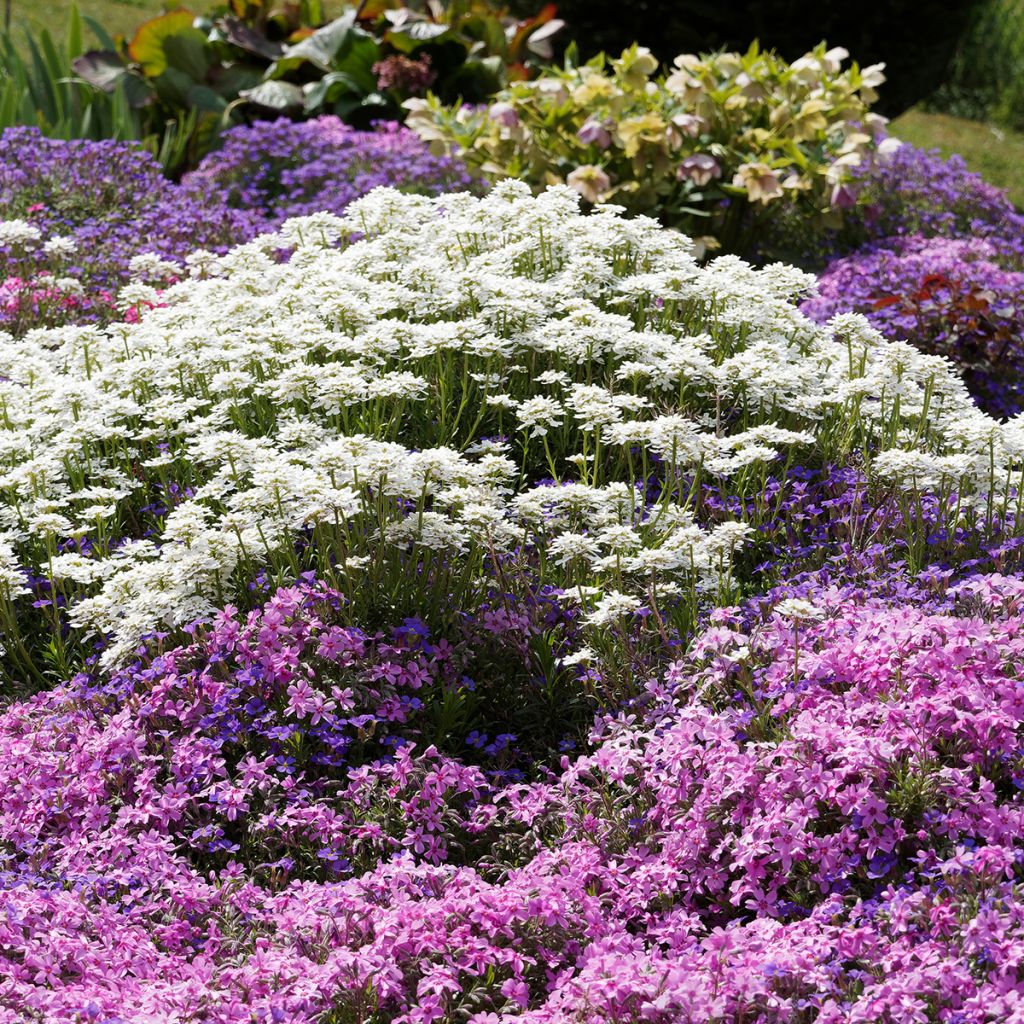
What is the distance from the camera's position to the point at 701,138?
293 inches

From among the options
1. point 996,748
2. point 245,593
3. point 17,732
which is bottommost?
point 17,732

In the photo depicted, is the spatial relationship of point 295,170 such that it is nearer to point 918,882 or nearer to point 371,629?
point 371,629

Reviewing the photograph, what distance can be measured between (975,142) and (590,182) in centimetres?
933

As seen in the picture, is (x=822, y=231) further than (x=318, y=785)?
Yes

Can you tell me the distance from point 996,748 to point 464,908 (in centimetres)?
119

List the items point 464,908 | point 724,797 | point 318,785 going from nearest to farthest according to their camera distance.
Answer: point 464,908
point 724,797
point 318,785

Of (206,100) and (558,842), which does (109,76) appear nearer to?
(206,100)

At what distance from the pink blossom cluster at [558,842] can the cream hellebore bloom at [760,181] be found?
389 cm

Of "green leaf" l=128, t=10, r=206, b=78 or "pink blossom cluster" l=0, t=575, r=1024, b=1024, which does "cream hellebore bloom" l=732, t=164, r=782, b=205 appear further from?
"green leaf" l=128, t=10, r=206, b=78

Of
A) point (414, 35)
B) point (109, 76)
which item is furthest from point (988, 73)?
point (109, 76)

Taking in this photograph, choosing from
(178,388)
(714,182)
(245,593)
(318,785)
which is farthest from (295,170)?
(318,785)

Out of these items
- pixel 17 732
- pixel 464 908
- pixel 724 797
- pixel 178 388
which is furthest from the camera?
pixel 178 388

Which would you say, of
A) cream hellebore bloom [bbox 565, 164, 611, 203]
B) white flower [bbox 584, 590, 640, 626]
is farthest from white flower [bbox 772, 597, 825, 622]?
cream hellebore bloom [bbox 565, 164, 611, 203]

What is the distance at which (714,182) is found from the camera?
295 inches
